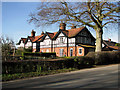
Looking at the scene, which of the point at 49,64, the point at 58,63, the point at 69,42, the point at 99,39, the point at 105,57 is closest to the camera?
the point at 49,64

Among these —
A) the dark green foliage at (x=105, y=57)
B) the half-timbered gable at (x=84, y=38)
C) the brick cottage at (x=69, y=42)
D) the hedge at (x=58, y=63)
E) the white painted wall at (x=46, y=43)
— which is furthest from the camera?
the white painted wall at (x=46, y=43)

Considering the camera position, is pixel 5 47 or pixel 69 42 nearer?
pixel 5 47

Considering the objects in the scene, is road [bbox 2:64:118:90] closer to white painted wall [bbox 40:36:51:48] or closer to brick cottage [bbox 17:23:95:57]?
brick cottage [bbox 17:23:95:57]

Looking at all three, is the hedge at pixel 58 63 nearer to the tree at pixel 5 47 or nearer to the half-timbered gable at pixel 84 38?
the tree at pixel 5 47

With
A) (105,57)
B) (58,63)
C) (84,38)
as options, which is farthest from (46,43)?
(58,63)

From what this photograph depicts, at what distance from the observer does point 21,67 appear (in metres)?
12.0

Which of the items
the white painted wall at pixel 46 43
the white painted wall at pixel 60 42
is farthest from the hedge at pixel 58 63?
the white painted wall at pixel 46 43

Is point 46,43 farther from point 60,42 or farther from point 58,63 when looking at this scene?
point 58,63

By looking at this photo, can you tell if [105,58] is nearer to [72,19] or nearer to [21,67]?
[72,19]

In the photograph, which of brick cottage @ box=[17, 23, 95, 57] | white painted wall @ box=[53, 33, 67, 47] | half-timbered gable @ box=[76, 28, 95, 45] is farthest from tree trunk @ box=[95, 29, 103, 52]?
white painted wall @ box=[53, 33, 67, 47]

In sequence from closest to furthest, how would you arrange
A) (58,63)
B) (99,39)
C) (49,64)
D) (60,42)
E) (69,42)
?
1. (49,64)
2. (58,63)
3. (99,39)
4. (69,42)
5. (60,42)

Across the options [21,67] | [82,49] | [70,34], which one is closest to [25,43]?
[70,34]

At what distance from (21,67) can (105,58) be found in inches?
488

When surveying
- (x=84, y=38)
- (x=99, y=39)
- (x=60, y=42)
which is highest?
(x=84, y=38)
